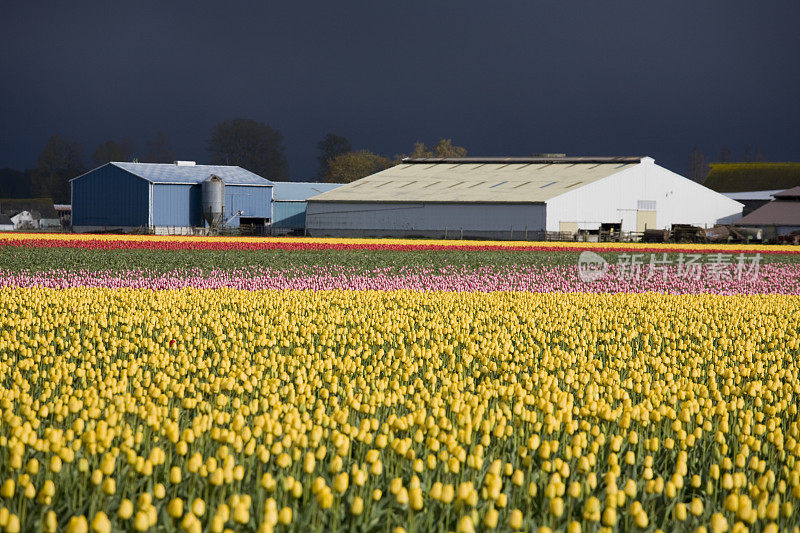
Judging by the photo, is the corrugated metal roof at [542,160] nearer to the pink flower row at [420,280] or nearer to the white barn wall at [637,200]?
the white barn wall at [637,200]

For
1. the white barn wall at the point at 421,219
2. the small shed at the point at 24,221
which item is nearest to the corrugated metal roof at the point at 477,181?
the white barn wall at the point at 421,219

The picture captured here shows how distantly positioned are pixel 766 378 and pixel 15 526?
23.8 ft

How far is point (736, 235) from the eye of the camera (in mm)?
51500

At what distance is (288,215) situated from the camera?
6638cm

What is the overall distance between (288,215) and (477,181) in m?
15.1

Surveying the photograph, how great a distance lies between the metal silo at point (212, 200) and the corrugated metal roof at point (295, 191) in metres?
5.93

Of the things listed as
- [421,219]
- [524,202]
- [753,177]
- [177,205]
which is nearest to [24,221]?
[177,205]

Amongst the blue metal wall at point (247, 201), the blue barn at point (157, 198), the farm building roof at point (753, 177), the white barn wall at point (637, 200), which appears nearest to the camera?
the white barn wall at point (637, 200)

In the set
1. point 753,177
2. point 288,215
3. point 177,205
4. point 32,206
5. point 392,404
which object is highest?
point 753,177

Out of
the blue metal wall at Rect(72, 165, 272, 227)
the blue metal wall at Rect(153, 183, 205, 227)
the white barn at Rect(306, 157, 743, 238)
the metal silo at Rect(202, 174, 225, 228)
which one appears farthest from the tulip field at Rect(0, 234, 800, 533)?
the metal silo at Rect(202, 174, 225, 228)

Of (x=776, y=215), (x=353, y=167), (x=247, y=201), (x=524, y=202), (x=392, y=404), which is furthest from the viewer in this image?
(x=353, y=167)

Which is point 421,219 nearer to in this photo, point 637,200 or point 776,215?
point 637,200

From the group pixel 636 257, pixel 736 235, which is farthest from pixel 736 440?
pixel 736 235

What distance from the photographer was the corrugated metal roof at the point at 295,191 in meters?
66.8
